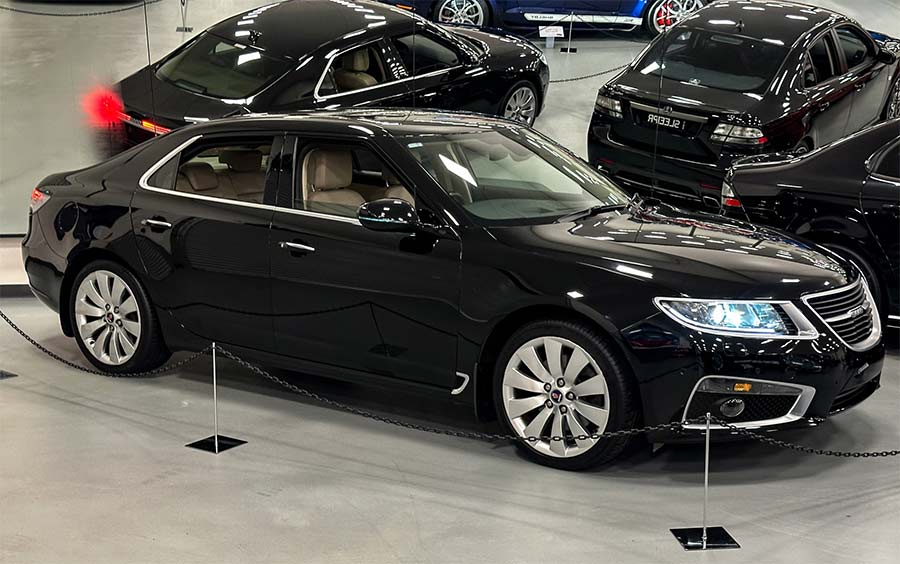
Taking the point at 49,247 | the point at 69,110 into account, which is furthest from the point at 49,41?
the point at 49,247

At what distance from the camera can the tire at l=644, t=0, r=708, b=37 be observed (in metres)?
11.5

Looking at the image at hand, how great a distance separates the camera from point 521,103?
447 inches

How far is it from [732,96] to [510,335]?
494cm

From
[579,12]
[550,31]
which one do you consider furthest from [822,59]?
[550,31]

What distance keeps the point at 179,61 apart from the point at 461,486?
20.4 ft

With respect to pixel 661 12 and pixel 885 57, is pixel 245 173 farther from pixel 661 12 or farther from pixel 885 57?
pixel 885 57

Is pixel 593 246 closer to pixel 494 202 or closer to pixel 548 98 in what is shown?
pixel 494 202

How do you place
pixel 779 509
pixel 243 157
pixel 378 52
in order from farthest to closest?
pixel 378 52 < pixel 243 157 < pixel 779 509

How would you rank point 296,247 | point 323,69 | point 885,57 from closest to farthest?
1. point 296,247
2. point 323,69
3. point 885,57

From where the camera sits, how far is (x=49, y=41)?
11133mm

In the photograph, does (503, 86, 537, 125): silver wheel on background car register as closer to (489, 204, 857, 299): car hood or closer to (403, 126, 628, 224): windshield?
(403, 126, 628, 224): windshield

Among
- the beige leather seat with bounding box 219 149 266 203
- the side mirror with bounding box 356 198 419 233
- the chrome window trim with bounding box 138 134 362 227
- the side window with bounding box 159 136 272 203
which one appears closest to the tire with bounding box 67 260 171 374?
the chrome window trim with bounding box 138 134 362 227

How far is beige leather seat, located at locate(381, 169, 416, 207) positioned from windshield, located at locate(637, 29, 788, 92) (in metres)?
4.60

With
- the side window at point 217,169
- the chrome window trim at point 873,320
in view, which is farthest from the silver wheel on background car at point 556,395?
the side window at point 217,169
